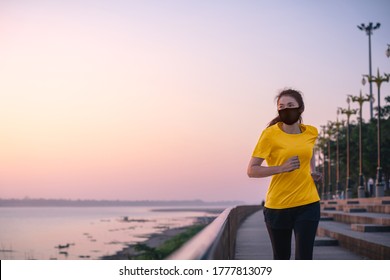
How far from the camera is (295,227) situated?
4602mm

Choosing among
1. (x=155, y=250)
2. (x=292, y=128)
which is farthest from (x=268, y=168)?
(x=155, y=250)

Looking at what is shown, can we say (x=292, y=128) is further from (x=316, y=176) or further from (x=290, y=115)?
(x=316, y=176)

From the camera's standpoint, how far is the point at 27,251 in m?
51.2

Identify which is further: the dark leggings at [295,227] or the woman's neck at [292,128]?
the woman's neck at [292,128]

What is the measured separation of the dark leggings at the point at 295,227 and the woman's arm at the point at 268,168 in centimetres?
26

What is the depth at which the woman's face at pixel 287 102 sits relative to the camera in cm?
459

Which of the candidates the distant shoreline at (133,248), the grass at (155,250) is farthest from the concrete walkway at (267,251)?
the distant shoreline at (133,248)

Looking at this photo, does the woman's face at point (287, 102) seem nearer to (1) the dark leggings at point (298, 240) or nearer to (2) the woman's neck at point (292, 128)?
(2) the woman's neck at point (292, 128)

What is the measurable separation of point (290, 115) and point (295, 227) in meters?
0.69

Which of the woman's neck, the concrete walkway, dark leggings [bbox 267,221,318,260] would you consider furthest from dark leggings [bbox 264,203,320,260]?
the concrete walkway

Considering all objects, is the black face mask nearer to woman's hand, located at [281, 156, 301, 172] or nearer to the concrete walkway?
woman's hand, located at [281, 156, 301, 172]

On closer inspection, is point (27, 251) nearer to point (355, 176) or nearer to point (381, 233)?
point (355, 176)

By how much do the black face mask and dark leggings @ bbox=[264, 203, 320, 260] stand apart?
53 centimetres
